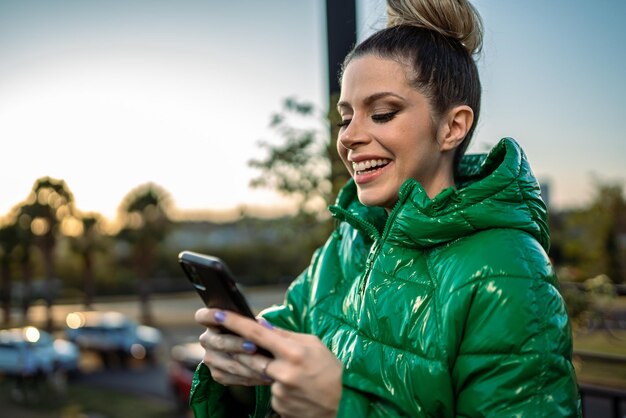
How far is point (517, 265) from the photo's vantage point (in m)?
0.70

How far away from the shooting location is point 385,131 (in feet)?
2.69

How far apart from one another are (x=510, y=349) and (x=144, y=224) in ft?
47.7

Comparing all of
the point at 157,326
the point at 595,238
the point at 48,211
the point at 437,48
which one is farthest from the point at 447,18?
the point at 157,326

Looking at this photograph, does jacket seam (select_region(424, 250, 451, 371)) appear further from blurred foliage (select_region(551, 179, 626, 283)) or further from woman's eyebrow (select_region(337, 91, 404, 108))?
blurred foliage (select_region(551, 179, 626, 283))

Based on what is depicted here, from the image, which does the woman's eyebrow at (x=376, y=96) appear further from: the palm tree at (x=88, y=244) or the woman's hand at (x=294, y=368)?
the palm tree at (x=88, y=244)

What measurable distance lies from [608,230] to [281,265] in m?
11.7

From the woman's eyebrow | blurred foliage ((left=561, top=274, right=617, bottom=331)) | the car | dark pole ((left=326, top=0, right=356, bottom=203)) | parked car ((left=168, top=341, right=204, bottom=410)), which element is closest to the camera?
the woman's eyebrow

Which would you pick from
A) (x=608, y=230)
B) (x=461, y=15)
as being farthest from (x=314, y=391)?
(x=608, y=230)

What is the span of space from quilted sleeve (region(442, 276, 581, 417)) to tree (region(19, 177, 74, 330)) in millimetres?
7179

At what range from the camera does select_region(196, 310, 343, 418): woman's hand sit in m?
0.65

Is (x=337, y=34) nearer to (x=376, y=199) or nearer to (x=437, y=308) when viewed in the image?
(x=376, y=199)

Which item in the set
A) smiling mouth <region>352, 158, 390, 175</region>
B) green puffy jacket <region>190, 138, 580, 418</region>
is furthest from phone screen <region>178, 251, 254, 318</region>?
smiling mouth <region>352, 158, 390, 175</region>

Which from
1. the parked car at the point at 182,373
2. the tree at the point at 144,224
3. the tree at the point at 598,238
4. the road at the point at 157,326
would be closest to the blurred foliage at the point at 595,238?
the tree at the point at 598,238

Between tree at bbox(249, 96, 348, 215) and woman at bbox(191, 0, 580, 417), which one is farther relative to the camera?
tree at bbox(249, 96, 348, 215)
